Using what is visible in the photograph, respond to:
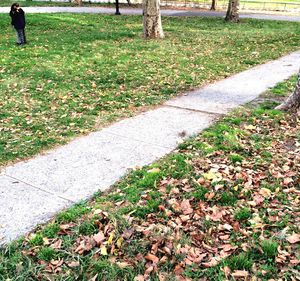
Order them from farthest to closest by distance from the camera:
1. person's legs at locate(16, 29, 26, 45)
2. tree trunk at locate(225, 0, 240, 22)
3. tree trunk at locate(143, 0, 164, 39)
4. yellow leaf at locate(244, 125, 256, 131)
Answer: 1. tree trunk at locate(225, 0, 240, 22)
2. tree trunk at locate(143, 0, 164, 39)
3. person's legs at locate(16, 29, 26, 45)
4. yellow leaf at locate(244, 125, 256, 131)

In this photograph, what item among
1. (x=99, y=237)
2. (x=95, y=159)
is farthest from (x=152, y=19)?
(x=99, y=237)

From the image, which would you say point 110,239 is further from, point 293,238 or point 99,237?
point 293,238

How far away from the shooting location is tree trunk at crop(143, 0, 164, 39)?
15.4m

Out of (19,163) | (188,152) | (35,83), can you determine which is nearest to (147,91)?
(35,83)

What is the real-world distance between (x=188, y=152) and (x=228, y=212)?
5.22 feet

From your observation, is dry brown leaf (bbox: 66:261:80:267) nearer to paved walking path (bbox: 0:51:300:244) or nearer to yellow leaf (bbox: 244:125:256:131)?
paved walking path (bbox: 0:51:300:244)

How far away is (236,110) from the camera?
24.5ft

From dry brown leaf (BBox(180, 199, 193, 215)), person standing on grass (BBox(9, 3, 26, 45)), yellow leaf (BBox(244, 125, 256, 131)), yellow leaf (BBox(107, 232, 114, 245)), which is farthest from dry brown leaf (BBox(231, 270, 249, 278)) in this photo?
person standing on grass (BBox(9, 3, 26, 45))

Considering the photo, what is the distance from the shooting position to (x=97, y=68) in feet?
36.0

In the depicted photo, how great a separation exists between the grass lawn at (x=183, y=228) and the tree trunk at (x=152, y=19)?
11.3 meters

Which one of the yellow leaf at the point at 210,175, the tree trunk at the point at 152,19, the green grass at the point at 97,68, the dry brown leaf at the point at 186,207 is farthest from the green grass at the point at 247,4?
the dry brown leaf at the point at 186,207

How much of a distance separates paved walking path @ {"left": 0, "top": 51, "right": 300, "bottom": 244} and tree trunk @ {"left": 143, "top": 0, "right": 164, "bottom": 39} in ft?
26.2

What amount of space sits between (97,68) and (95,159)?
6003mm

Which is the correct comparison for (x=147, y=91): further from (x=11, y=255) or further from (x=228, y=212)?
(x=11, y=255)
